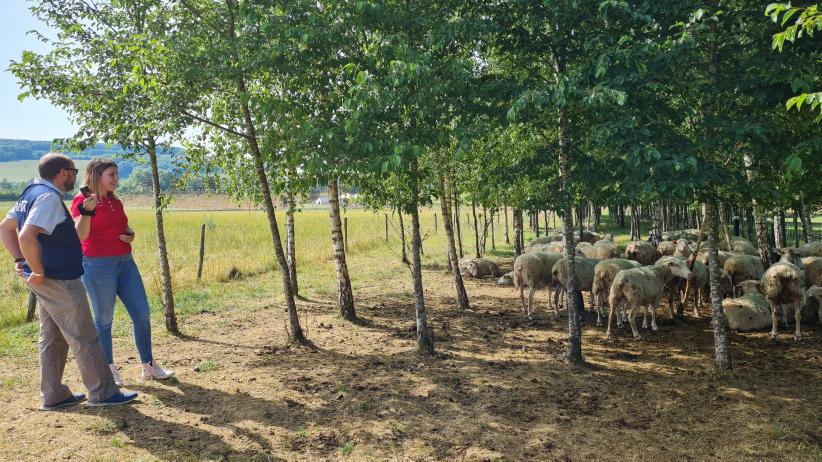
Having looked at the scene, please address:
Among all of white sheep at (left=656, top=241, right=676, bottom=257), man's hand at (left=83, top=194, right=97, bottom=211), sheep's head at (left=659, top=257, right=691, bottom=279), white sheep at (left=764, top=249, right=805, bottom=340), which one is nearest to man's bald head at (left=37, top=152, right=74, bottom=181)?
man's hand at (left=83, top=194, right=97, bottom=211)

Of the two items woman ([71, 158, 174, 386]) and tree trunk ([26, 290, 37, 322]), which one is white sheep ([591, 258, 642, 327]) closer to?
woman ([71, 158, 174, 386])

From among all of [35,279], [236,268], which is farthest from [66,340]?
[236,268]

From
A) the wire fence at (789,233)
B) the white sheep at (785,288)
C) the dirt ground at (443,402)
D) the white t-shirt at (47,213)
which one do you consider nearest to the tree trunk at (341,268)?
the dirt ground at (443,402)

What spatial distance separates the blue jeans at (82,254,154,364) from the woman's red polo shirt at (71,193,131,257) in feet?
0.34

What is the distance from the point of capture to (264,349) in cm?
930

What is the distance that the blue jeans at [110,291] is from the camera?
6.59 meters

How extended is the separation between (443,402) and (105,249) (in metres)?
4.89

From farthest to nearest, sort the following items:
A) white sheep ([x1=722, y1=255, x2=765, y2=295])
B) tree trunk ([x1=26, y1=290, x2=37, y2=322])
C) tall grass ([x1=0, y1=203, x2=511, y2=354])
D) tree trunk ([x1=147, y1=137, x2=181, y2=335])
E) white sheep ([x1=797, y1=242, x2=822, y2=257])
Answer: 1. white sheep ([x1=797, y1=242, x2=822, y2=257])
2. tall grass ([x1=0, y1=203, x2=511, y2=354])
3. white sheep ([x1=722, y1=255, x2=765, y2=295])
4. tree trunk ([x1=26, y1=290, x2=37, y2=322])
5. tree trunk ([x1=147, y1=137, x2=181, y2=335])

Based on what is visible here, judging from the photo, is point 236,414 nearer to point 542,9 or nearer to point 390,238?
point 542,9

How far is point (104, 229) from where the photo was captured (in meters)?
6.63

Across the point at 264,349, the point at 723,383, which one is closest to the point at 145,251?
the point at 264,349

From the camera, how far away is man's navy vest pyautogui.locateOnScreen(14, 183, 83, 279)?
18.5 feet

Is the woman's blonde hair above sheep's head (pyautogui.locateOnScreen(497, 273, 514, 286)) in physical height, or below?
above

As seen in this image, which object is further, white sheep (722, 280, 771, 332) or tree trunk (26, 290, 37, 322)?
tree trunk (26, 290, 37, 322)
